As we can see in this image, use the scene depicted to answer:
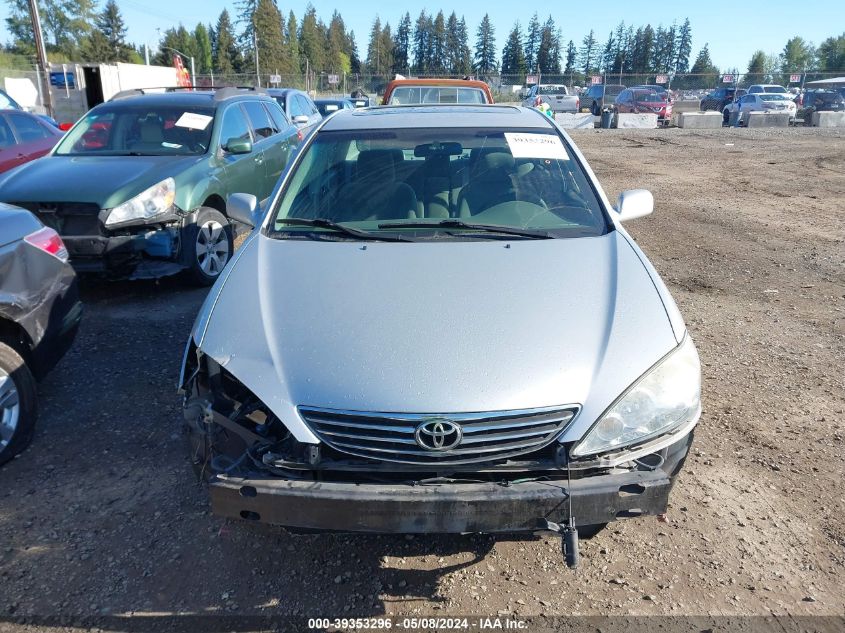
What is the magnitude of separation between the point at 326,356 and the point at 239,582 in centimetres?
106

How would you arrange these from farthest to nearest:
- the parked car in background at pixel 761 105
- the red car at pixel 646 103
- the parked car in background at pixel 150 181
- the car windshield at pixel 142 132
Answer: the parked car in background at pixel 761 105 → the red car at pixel 646 103 → the car windshield at pixel 142 132 → the parked car in background at pixel 150 181

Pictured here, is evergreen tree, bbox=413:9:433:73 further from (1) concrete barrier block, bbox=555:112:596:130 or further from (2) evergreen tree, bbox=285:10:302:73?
(1) concrete barrier block, bbox=555:112:596:130

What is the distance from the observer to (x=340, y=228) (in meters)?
3.38

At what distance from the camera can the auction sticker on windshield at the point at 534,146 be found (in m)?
3.80

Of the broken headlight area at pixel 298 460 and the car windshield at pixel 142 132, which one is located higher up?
the car windshield at pixel 142 132

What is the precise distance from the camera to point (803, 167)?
14.8m

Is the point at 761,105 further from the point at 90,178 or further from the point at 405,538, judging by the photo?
the point at 405,538

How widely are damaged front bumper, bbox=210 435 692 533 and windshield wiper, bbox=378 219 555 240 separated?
141 centimetres

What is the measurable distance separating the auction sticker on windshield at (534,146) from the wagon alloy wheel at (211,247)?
360 cm

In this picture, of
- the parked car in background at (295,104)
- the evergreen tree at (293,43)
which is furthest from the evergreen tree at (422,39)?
the parked car in background at (295,104)

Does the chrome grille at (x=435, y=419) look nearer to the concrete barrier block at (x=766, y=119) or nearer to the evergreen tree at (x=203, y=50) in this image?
the concrete barrier block at (x=766, y=119)

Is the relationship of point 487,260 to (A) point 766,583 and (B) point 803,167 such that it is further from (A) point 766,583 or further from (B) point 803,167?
(B) point 803,167

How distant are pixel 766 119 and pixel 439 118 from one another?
26.8 m

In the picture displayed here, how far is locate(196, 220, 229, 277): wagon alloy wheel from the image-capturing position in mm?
6336
